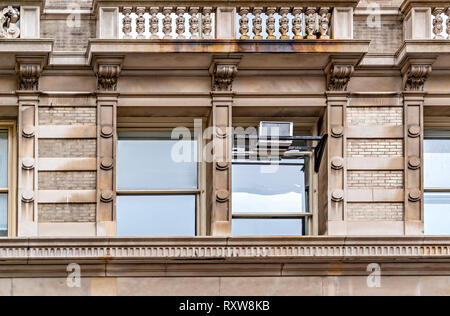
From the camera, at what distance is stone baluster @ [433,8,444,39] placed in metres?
22.6

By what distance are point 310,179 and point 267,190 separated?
2.25ft

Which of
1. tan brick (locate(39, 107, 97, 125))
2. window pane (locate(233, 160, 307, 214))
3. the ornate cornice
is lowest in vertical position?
the ornate cornice

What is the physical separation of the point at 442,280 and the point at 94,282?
5.05 meters

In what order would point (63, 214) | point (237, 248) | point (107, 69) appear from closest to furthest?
point (237, 248) → point (63, 214) → point (107, 69)

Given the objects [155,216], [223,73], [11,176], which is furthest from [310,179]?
[11,176]

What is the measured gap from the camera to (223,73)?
22328 mm

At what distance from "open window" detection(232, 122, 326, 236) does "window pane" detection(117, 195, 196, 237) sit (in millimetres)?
729

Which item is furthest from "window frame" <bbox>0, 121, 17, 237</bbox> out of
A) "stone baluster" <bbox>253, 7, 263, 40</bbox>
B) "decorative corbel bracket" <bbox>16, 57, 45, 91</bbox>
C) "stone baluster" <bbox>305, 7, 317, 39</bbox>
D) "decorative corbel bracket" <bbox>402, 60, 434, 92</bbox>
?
"decorative corbel bracket" <bbox>402, 60, 434, 92</bbox>

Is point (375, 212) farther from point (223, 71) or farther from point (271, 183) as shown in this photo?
point (223, 71)

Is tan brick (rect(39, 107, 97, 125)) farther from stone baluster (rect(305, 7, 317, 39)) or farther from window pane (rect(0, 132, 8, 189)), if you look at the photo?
stone baluster (rect(305, 7, 317, 39))

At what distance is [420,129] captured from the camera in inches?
883

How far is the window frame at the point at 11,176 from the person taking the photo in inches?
884

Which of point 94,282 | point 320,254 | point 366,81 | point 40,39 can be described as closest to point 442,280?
point 320,254

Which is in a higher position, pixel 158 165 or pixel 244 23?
pixel 244 23
